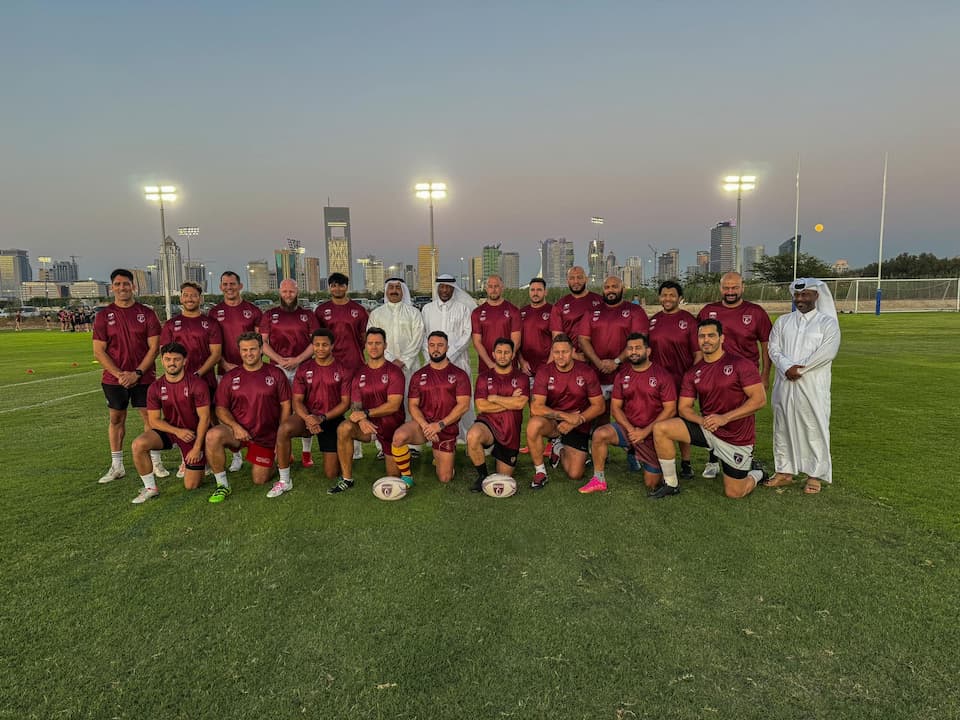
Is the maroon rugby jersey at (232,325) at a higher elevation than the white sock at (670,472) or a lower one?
higher

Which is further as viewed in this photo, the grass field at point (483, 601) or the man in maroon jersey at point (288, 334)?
the man in maroon jersey at point (288, 334)

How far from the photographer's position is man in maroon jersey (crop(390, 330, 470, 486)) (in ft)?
18.7

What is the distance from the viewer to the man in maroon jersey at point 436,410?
569 centimetres

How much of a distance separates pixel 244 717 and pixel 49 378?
51.0 feet

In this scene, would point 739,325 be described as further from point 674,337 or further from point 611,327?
point 611,327

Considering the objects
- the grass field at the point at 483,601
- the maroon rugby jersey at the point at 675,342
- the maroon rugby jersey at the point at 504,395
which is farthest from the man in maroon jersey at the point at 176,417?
the maroon rugby jersey at the point at 675,342

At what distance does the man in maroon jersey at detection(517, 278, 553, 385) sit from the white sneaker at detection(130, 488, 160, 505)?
4.30m

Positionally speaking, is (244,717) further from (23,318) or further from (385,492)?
(23,318)

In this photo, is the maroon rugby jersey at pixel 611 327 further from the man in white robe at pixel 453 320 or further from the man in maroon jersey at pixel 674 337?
the man in white robe at pixel 453 320

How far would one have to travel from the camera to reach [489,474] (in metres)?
5.85

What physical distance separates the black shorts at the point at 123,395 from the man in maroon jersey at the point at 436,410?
9.55ft

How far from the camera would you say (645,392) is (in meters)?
5.53

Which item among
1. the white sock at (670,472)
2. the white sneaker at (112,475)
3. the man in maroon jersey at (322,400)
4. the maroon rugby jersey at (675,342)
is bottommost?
the white sneaker at (112,475)

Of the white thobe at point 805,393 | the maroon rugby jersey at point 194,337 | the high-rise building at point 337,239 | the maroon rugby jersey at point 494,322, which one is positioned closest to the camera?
the white thobe at point 805,393
